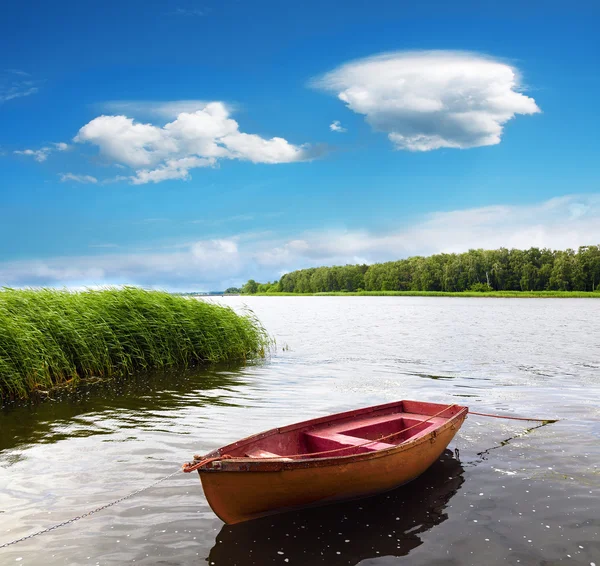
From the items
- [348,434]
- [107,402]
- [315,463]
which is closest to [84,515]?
[315,463]

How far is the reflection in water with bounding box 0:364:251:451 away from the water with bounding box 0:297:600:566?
0.06 meters

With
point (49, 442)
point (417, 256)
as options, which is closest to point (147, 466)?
point (49, 442)

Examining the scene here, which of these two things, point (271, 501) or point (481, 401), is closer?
point (271, 501)

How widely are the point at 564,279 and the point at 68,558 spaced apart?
114 m

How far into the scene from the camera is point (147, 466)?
907 centimetres

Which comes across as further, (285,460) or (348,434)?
(348,434)

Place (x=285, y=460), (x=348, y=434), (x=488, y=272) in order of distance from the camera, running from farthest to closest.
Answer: (x=488, y=272) → (x=348, y=434) → (x=285, y=460)

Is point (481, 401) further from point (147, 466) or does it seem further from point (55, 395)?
point (55, 395)

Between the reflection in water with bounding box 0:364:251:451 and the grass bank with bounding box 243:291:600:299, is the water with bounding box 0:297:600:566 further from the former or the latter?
the grass bank with bounding box 243:291:600:299

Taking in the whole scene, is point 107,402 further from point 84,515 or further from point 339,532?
point 339,532

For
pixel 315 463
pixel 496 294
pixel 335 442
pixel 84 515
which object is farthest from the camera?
pixel 496 294

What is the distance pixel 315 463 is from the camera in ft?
22.0

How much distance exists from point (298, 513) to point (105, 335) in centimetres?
1217

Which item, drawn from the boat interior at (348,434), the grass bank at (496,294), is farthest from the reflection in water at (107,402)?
the grass bank at (496,294)
